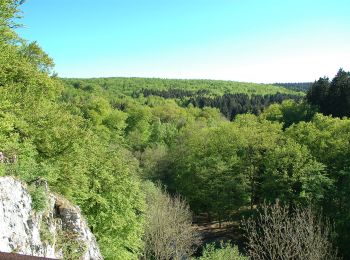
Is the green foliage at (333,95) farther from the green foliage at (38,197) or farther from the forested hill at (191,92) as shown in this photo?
the green foliage at (38,197)

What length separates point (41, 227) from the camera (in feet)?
44.9

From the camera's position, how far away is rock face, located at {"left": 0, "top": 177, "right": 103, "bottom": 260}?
11.4 metres

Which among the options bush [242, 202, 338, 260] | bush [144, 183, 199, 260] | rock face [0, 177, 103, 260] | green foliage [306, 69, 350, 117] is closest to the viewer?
rock face [0, 177, 103, 260]

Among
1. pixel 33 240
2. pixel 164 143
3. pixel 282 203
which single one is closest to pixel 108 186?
pixel 33 240

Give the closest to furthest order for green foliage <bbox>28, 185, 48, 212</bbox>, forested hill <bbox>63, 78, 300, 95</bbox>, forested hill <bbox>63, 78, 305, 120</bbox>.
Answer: green foliage <bbox>28, 185, 48, 212</bbox> < forested hill <bbox>63, 78, 305, 120</bbox> < forested hill <bbox>63, 78, 300, 95</bbox>

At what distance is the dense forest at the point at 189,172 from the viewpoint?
19.5m

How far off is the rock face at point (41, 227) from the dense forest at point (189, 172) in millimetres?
772

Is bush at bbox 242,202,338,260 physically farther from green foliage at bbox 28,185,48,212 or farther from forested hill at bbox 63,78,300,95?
forested hill at bbox 63,78,300,95

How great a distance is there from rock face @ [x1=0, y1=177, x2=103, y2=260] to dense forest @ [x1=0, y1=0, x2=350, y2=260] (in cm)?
77

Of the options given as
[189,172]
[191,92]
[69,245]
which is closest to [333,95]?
[189,172]

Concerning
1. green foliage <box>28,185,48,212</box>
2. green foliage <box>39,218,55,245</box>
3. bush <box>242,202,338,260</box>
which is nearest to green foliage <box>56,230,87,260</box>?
green foliage <box>39,218,55,245</box>

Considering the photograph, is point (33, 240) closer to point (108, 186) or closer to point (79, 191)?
point (79, 191)

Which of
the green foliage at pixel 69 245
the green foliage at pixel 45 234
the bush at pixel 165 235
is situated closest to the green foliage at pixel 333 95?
the bush at pixel 165 235

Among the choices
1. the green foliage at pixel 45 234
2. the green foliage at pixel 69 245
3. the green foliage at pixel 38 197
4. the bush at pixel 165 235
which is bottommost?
the bush at pixel 165 235
